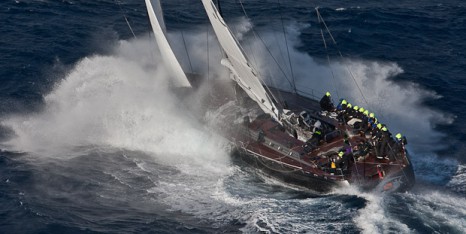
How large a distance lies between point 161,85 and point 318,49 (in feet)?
40.2

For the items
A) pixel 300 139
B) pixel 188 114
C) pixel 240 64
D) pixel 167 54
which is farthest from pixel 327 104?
pixel 167 54

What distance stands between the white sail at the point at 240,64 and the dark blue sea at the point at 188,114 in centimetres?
311

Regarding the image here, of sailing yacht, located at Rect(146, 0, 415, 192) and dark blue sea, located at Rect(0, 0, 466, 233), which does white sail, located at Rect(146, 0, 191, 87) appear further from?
dark blue sea, located at Rect(0, 0, 466, 233)

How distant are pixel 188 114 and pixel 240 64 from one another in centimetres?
473

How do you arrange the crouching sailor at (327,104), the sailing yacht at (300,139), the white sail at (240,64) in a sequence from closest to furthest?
the sailing yacht at (300,139) < the white sail at (240,64) < the crouching sailor at (327,104)

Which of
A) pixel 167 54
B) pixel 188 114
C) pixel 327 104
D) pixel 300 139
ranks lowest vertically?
pixel 188 114

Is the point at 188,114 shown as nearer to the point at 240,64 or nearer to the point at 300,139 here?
the point at 240,64

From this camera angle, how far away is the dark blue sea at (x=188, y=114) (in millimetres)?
29188

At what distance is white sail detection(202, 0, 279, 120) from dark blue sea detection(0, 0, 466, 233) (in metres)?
3.11

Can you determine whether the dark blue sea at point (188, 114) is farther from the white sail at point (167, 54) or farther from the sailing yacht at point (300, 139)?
the white sail at point (167, 54)

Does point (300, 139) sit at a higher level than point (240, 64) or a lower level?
lower

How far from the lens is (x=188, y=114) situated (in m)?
37.0

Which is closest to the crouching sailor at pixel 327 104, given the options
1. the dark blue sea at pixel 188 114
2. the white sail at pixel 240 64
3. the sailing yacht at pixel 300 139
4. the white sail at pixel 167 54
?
the sailing yacht at pixel 300 139

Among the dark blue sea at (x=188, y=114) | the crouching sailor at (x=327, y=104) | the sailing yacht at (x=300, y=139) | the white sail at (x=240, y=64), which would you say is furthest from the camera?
the crouching sailor at (x=327, y=104)
